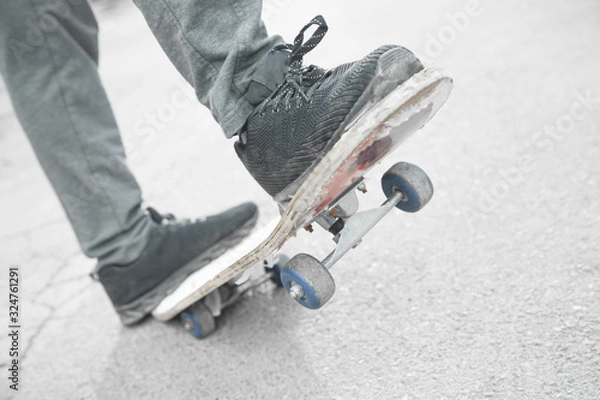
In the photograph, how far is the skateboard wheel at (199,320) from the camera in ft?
6.54

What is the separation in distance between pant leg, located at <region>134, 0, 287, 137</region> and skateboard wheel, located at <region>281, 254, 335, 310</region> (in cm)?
39

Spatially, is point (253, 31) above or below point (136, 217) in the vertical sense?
above

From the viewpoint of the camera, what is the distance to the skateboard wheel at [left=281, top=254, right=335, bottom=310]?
1.53 m

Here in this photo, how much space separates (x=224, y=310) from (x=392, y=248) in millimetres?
667

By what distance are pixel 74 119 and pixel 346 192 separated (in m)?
0.99

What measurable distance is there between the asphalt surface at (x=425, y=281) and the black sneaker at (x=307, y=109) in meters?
0.57

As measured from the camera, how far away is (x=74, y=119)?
200cm

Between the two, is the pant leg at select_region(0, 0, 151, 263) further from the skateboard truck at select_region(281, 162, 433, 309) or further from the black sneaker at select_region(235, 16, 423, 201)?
the skateboard truck at select_region(281, 162, 433, 309)

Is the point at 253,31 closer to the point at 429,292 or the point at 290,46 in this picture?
the point at 290,46

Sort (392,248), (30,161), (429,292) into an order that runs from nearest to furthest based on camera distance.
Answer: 1. (429,292)
2. (392,248)
3. (30,161)

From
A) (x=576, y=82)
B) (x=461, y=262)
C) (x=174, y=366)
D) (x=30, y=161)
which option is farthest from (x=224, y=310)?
(x=30, y=161)

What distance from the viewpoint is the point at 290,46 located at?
159cm

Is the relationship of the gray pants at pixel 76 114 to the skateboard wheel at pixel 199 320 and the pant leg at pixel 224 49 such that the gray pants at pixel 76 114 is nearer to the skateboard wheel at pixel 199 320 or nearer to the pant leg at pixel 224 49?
the pant leg at pixel 224 49

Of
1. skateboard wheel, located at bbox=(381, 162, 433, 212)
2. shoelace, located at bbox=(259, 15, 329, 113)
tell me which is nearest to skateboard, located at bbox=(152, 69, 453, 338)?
skateboard wheel, located at bbox=(381, 162, 433, 212)
